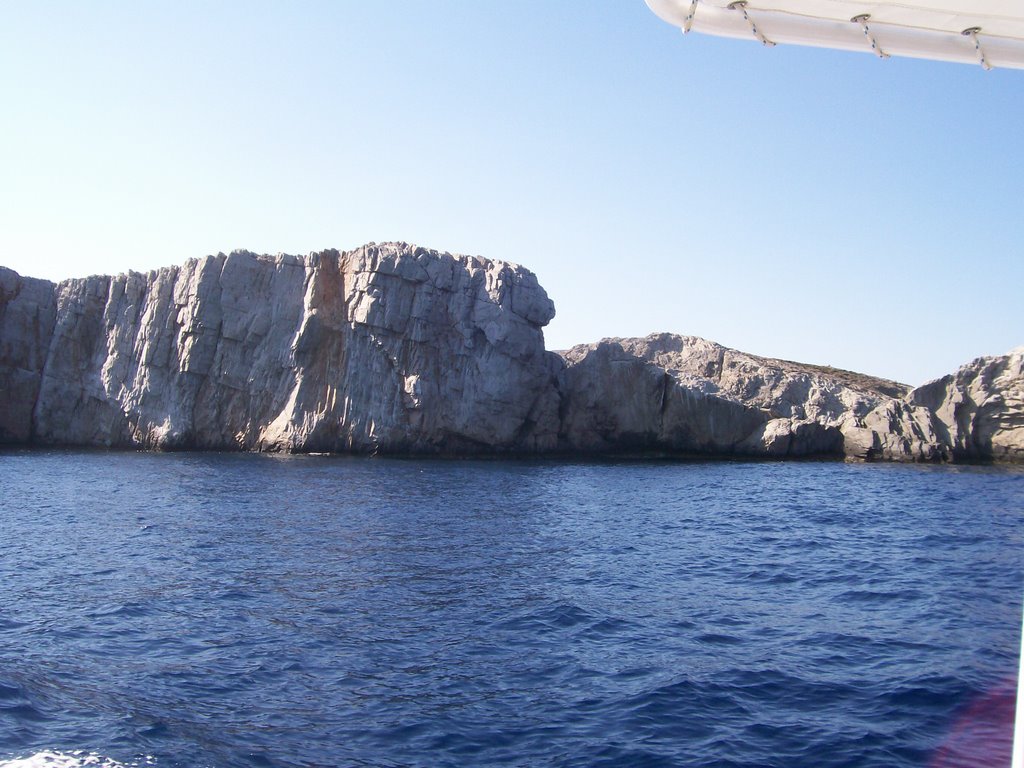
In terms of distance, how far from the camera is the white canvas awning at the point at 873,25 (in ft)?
20.0

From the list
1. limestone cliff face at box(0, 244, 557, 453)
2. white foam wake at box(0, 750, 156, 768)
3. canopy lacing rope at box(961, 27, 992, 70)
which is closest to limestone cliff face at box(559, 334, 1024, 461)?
limestone cliff face at box(0, 244, 557, 453)

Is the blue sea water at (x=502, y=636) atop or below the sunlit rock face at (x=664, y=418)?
below

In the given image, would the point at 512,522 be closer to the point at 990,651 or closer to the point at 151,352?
the point at 990,651

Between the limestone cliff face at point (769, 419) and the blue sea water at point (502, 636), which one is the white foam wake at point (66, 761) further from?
the limestone cliff face at point (769, 419)

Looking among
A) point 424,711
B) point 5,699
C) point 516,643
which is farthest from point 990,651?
point 5,699

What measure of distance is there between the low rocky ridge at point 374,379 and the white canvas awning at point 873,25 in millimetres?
63539

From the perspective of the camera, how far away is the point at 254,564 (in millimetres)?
25484

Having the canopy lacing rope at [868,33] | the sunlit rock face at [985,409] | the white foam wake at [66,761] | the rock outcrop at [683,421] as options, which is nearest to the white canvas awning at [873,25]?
the canopy lacing rope at [868,33]

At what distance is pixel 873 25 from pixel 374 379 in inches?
2593

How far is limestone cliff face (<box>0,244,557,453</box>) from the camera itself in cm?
7031

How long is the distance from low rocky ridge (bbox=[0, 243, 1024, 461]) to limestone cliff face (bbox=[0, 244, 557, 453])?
0.14 metres

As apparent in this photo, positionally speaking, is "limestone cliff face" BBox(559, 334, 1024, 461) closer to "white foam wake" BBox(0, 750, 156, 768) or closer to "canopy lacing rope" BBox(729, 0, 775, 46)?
"white foam wake" BBox(0, 750, 156, 768)

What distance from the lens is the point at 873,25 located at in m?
6.37

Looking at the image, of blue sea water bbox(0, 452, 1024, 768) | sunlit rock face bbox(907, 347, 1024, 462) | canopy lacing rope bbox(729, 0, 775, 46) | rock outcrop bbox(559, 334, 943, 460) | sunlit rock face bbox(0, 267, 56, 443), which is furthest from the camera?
sunlit rock face bbox(0, 267, 56, 443)
